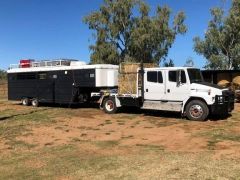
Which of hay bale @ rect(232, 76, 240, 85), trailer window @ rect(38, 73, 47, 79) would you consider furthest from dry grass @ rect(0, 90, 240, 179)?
hay bale @ rect(232, 76, 240, 85)

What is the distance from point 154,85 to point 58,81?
26.7ft

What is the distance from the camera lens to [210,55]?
48156 mm

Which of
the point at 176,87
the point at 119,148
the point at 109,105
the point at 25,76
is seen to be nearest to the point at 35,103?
the point at 25,76

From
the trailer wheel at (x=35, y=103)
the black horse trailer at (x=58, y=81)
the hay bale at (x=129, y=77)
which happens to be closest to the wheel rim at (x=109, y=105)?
the hay bale at (x=129, y=77)

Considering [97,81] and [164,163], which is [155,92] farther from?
[164,163]

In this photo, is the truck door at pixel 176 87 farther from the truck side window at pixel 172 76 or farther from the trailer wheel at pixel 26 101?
the trailer wheel at pixel 26 101

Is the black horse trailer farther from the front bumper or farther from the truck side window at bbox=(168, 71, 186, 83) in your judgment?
the front bumper

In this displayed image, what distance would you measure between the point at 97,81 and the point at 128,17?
24.9 metres

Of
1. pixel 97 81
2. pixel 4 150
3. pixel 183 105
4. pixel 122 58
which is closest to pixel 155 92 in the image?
pixel 183 105

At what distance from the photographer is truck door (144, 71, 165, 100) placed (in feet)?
66.8

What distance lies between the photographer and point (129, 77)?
21.4m

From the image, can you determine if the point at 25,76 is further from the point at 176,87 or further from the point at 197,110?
the point at 197,110

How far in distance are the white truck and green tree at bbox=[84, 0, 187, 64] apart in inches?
1007

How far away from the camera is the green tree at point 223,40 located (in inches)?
1757
